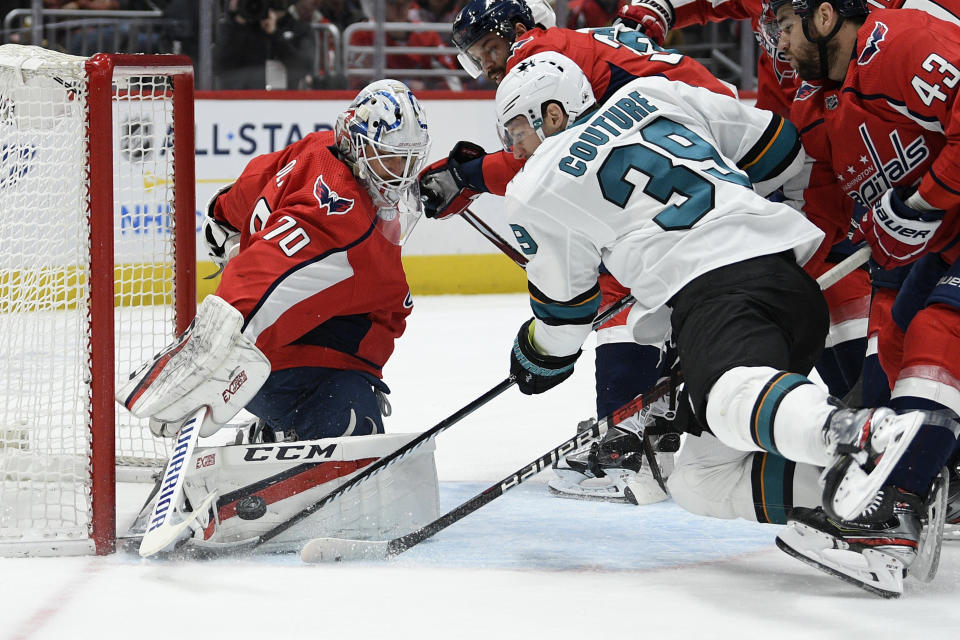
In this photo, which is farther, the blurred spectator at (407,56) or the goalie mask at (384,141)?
the blurred spectator at (407,56)

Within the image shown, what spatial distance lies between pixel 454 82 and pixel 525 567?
Answer: 14.9ft

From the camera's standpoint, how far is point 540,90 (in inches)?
87.2

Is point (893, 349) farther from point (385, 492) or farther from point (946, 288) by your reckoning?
point (385, 492)

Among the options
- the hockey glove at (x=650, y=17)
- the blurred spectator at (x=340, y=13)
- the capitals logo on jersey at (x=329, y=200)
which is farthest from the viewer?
the blurred spectator at (x=340, y=13)

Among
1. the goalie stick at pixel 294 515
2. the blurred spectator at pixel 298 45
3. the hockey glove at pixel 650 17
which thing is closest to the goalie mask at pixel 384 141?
the goalie stick at pixel 294 515

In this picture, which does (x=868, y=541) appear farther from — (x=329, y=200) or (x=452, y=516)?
(x=329, y=200)

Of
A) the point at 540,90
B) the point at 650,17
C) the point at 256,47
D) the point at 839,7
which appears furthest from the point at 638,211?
the point at 256,47

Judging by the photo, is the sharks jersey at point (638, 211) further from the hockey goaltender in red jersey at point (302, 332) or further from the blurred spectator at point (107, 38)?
the blurred spectator at point (107, 38)

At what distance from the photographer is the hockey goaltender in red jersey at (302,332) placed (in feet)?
7.59

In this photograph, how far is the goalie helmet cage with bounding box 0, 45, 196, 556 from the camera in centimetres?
222

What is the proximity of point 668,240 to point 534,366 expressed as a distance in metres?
0.42

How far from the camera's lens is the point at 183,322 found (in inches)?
112

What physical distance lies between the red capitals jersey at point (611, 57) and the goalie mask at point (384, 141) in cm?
27

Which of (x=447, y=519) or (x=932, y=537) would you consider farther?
(x=447, y=519)
